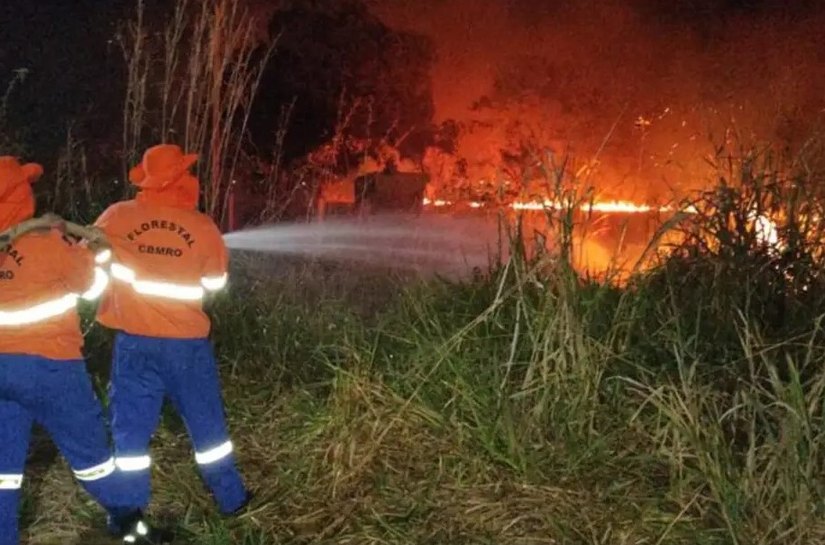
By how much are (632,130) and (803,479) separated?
10945mm

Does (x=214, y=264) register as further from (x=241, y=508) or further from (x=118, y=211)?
(x=241, y=508)

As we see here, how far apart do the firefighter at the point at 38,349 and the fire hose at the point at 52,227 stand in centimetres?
5

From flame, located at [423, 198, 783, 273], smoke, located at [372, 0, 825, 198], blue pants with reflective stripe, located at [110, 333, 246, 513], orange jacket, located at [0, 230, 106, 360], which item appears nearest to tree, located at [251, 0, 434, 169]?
smoke, located at [372, 0, 825, 198]

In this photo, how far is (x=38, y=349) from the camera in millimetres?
3920

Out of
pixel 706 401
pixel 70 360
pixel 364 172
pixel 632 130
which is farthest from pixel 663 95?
pixel 70 360

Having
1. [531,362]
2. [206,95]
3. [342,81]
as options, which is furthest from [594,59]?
[531,362]

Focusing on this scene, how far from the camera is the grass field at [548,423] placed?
13.3ft

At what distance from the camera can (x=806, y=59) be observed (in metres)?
15.9

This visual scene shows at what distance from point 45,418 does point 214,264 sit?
3.07 ft

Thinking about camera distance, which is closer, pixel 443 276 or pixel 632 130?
pixel 443 276

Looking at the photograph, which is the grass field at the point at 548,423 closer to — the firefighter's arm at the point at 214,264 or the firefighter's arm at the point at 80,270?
the firefighter's arm at the point at 214,264

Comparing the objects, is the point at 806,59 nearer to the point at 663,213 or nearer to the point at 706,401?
the point at 663,213

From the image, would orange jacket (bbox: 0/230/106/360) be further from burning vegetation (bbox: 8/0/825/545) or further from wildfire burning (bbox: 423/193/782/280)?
wildfire burning (bbox: 423/193/782/280)

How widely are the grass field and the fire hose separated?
1.25m
